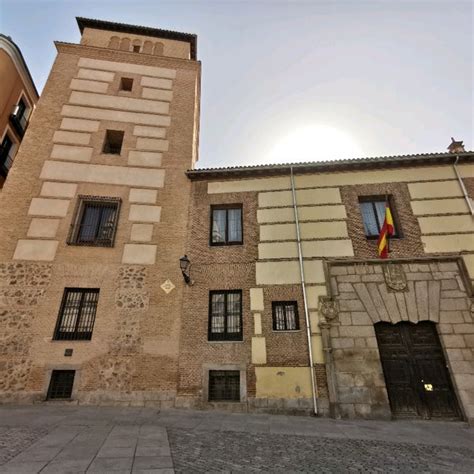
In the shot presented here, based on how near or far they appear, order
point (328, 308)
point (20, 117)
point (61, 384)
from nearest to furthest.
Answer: point (61, 384)
point (328, 308)
point (20, 117)

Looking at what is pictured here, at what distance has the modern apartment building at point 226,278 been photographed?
9117 millimetres

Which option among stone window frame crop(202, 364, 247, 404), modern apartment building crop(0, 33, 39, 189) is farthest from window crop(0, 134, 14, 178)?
stone window frame crop(202, 364, 247, 404)

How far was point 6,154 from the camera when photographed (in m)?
16.1

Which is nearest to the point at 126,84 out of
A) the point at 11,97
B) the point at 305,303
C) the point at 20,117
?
the point at 11,97

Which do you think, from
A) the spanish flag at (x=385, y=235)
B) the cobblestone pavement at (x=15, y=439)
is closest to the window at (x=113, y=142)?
the cobblestone pavement at (x=15, y=439)

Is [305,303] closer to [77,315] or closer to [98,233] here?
[77,315]

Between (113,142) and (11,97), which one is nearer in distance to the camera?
(113,142)

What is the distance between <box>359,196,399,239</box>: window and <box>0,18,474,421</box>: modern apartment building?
64 mm

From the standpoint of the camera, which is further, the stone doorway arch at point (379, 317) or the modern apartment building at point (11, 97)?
the modern apartment building at point (11, 97)

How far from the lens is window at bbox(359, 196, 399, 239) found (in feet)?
37.1

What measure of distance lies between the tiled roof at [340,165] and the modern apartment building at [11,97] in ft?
37.1

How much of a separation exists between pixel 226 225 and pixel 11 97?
14.7 m

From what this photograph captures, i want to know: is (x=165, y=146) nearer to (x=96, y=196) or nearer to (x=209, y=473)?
(x=96, y=196)

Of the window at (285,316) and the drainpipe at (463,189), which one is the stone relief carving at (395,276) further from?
the drainpipe at (463,189)
